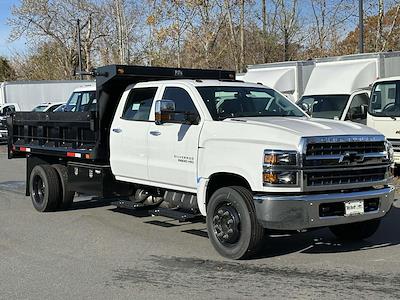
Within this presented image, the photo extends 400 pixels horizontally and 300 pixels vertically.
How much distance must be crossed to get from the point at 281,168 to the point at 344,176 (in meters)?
0.80

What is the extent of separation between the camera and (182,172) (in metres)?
7.70

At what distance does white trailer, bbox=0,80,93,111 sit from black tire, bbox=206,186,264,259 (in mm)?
28053

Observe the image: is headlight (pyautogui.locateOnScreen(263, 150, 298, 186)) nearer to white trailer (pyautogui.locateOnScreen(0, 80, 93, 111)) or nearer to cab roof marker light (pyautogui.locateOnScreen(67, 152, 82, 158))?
cab roof marker light (pyautogui.locateOnScreen(67, 152, 82, 158))

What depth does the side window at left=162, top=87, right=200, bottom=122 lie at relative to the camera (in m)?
7.75

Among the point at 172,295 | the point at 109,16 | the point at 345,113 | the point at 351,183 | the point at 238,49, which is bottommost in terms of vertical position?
the point at 172,295

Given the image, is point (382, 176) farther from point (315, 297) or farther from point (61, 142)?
point (61, 142)

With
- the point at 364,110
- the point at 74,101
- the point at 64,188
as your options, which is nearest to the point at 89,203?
the point at 64,188

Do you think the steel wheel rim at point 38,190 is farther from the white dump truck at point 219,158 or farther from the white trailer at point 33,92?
the white trailer at point 33,92

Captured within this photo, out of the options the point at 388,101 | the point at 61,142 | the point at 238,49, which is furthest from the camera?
the point at 238,49

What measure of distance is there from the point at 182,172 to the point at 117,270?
158cm

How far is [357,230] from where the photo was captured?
7.86m

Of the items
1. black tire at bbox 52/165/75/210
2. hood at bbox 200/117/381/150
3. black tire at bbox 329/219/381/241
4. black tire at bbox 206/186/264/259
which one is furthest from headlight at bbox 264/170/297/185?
black tire at bbox 52/165/75/210

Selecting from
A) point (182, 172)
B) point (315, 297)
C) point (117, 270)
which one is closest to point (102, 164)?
point (182, 172)

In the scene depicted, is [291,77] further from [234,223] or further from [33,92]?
[33,92]
